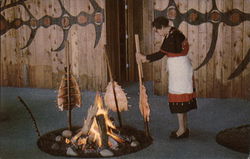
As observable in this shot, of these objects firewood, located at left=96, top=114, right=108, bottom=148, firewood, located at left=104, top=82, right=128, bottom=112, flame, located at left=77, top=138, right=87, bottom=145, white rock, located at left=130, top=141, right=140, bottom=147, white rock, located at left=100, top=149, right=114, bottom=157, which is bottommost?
white rock, located at left=100, top=149, right=114, bottom=157

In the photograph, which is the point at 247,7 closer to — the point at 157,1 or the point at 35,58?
the point at 157,1

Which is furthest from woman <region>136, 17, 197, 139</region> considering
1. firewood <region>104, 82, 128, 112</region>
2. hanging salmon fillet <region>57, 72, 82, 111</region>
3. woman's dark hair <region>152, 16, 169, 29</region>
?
hanging salmon fillet <region>57, 72, 82, 111</region>

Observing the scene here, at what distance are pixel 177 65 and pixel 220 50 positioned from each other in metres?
3.09

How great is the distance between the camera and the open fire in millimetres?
4512

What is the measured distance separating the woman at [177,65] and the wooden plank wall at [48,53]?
3859 millimetres

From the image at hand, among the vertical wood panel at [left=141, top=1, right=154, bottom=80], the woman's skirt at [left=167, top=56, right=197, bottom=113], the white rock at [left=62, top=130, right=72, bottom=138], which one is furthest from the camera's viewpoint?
the vertical wood panel at [left=141, top=1, right=154, bottom=80]

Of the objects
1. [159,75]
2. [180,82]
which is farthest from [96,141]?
[159,75]

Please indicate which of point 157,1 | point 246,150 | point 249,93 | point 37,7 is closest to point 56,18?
point 37,7

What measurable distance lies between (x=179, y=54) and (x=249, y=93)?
3.34m

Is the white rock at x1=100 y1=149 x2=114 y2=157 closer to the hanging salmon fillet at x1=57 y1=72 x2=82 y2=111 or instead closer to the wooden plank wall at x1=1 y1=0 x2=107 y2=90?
the hanging salmon fillet at x1=57 y1=72 x2=82 y2=111

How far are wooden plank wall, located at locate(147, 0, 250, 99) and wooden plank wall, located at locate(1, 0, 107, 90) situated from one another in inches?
74.7

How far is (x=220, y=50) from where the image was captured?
7.64 m

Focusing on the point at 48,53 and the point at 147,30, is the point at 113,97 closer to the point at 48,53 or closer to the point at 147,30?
the point at 48,53

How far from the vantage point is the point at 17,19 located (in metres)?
9.38
